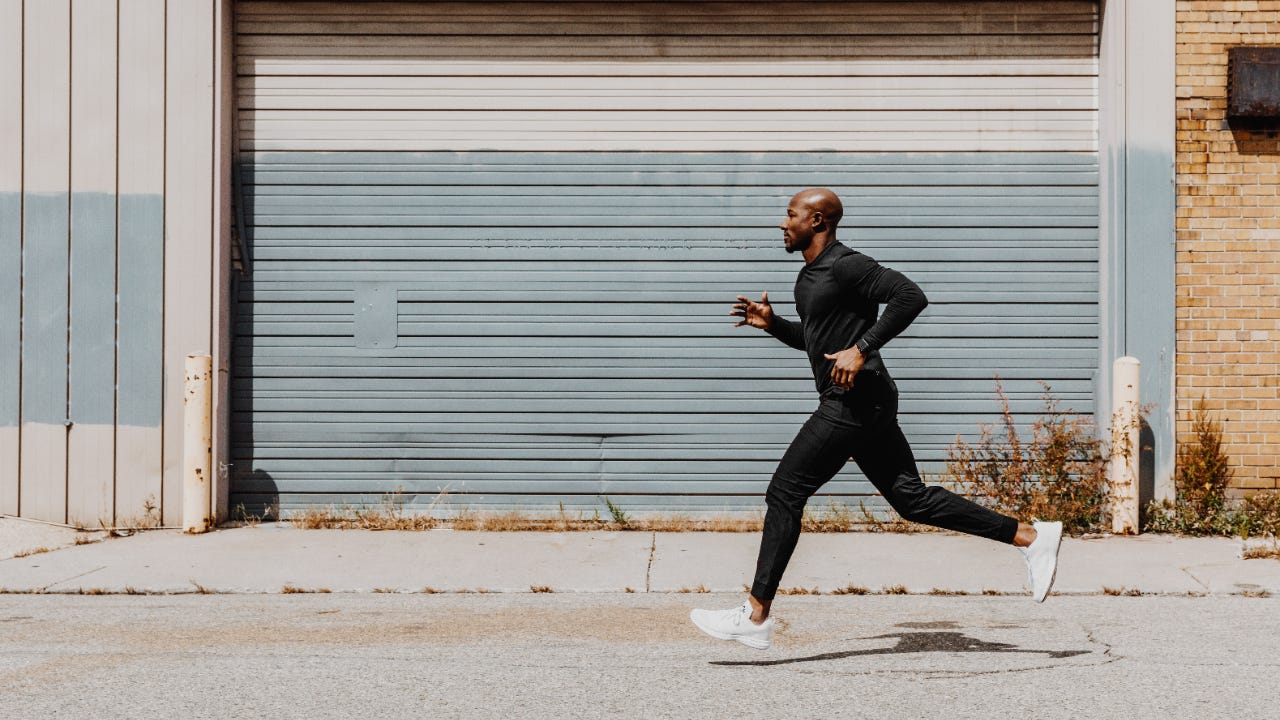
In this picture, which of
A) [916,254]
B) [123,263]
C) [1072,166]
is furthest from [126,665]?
[1072,166]

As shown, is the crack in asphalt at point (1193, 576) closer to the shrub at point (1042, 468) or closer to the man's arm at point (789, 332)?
the shrub at point (1042, 468)

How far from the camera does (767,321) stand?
5547 millimetres

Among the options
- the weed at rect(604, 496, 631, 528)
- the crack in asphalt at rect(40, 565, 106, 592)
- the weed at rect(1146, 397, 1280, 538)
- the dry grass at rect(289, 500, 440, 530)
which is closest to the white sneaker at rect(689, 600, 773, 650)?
the weed at rect(604, 496, 631, 528)

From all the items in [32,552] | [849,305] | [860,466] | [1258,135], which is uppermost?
[1258,135]

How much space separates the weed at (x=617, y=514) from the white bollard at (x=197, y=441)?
2790 mm

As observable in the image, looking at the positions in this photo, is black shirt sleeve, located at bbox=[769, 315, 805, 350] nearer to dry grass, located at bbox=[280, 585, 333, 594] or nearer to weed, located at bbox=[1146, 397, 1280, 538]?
dry grass, located at bbox=[280, 585, 333, 594]

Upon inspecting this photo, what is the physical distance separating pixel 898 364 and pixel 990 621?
3.29m

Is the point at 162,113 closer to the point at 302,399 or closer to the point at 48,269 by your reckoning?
the point at 48,269

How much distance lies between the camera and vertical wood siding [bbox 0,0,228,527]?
8.95 meters

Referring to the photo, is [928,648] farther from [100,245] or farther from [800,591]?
[100,245]

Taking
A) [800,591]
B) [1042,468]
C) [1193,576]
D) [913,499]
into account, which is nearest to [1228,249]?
[1042,468]

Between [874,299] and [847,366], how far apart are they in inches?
12.5

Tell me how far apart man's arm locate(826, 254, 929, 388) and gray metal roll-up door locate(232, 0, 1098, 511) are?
13.0 ft

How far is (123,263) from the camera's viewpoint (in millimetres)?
9016
